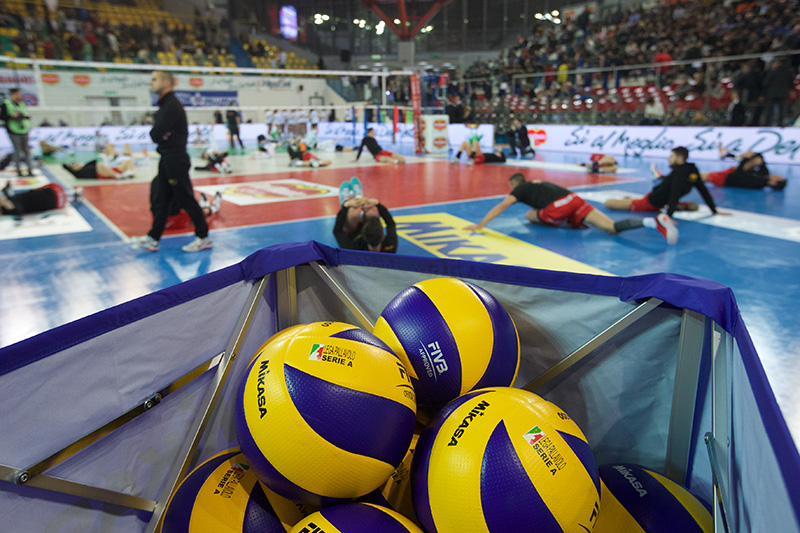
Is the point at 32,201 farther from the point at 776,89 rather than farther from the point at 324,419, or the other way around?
the point at 776,89

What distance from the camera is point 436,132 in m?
17.9

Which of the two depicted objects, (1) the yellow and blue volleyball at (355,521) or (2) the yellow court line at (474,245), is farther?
(2) the yellow court line at (474,245)

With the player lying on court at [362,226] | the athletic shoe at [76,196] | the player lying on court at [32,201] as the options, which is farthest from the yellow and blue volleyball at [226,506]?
the athletic shoe at [76,196]

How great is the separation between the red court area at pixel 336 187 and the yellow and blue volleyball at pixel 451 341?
6.14 metres

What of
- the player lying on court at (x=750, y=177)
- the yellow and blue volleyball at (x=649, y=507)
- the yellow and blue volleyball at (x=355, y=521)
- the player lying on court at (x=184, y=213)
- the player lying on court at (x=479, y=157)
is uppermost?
the player lying on court at (x=479, y=157)

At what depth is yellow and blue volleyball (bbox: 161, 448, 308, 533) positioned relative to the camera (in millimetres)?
1600

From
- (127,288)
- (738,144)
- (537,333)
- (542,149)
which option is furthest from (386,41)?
(537,333)

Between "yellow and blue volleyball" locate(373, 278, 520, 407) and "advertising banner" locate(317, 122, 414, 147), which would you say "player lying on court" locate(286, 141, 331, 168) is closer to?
"advertising banner" locate(317, 122, 414, 147)

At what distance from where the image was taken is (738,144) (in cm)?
1380

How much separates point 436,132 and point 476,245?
12403mm

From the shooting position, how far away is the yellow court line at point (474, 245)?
18.2 feet

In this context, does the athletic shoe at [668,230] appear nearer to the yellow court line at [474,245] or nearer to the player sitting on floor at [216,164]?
the yellow court line at [474,245]

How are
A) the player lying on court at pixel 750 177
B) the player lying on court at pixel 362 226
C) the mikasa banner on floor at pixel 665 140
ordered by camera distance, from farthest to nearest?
1. the mikasa banner on floor at pixel 665 140
2. the player lying on court at pixel 750 177
3. the player lying on court at pixel 362 226

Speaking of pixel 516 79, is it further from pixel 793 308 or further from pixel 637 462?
pixel 637 462
